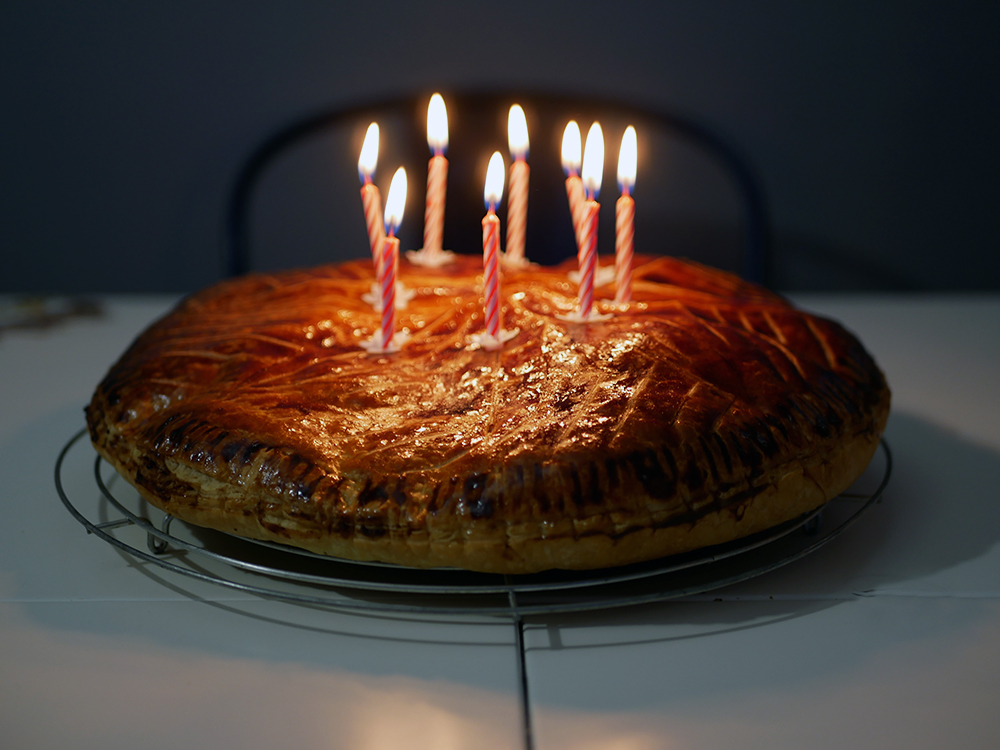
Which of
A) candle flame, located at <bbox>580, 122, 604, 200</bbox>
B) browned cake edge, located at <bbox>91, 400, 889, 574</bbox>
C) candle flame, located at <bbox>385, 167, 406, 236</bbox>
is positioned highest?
candle flame, located at <bbox>580, 122, 604, 200</bbox>

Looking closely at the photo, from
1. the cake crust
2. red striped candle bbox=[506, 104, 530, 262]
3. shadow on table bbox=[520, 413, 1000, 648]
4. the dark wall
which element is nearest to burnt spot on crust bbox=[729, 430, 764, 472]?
the cake crust

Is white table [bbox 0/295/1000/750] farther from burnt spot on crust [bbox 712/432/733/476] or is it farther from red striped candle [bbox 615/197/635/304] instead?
red striped candle [bbox 615/197/635/304]

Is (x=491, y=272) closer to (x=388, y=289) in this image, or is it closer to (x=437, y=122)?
(x=388, y=289)

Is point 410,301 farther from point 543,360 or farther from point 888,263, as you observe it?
point 888,263

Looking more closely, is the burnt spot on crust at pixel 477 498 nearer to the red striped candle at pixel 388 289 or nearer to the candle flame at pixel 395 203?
the red striped candle at pixel 388 289

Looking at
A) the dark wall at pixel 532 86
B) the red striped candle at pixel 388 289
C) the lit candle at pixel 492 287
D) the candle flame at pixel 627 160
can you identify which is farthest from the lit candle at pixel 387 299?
the dark wall at pixel 532 86

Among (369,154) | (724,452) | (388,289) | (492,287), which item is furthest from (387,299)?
(724,452)

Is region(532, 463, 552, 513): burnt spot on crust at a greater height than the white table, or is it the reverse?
region(532, 463, 552, 513): burnt spot on crust
